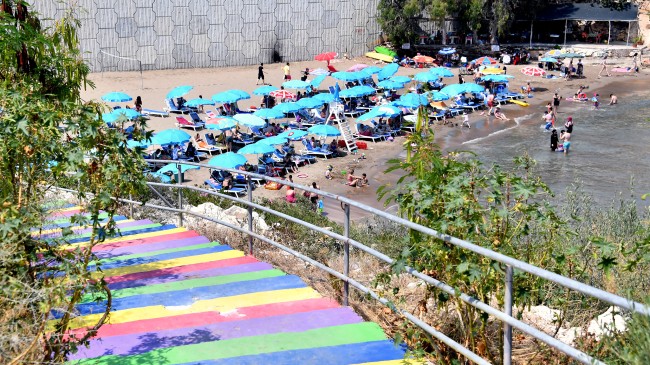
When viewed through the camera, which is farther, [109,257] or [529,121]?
[529,121]

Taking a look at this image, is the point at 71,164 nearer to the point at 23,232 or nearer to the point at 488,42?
the point at 23,232

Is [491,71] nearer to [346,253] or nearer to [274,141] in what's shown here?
[274,141]

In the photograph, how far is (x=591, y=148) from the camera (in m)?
27.6

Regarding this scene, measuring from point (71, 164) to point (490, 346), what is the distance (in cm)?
239

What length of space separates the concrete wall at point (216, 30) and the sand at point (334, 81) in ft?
2.41

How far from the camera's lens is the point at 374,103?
34656mm

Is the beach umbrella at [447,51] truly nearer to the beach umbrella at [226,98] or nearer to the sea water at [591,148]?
the sea water at [591,148]

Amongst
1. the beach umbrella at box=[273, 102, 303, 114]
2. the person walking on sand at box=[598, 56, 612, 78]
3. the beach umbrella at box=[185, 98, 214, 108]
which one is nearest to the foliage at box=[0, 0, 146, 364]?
the beach umbrella at box=[273, 102, 303, 114]

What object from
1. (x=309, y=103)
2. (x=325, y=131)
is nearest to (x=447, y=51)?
(x=309, y=103)

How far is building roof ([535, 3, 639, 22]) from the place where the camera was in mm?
47125

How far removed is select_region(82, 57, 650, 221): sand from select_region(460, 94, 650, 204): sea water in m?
0.96

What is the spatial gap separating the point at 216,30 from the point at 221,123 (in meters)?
14.2

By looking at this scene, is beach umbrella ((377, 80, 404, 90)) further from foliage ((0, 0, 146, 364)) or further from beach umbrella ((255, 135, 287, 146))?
foliage ((0, 0, 146, 364))

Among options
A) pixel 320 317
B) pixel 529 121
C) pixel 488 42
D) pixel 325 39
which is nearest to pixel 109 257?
pixel 320 317
